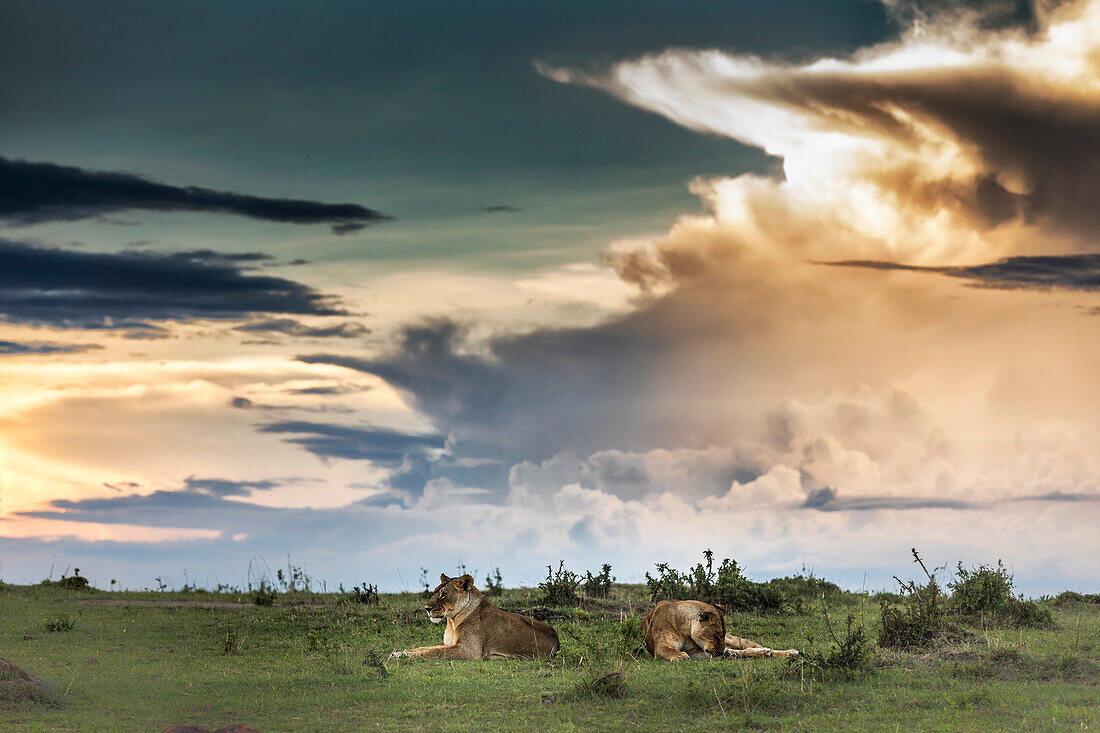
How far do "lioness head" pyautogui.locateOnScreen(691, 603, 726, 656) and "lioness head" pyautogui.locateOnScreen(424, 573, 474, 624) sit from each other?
407 centimetres

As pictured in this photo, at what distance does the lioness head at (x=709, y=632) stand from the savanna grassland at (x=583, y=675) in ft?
0.95

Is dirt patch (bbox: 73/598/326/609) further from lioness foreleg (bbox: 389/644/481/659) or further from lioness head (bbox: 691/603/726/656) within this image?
lioness head (bbox: 691/603/726/656)

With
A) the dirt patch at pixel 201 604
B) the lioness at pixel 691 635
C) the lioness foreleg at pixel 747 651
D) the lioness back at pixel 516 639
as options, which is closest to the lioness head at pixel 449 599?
Answer: the lioness back at pixel 516 639

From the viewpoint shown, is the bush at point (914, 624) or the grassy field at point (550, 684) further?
the bush at point (914, 624)

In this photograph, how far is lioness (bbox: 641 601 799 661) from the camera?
15.1 metres

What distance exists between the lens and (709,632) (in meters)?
15.1

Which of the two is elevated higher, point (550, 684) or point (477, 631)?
point (477, 631)

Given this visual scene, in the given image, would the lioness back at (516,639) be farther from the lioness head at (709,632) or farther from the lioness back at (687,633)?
the lioness head at (709,632)

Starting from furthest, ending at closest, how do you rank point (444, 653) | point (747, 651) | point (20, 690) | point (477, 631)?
point (477, 631), point (444, 653), point (747, 651), point (20, 690)

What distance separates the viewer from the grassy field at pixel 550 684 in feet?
38.4

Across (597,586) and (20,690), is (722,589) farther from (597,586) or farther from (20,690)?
(20,690)

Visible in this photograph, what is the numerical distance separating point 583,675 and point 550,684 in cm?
50

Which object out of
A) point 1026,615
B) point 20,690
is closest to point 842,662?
point 1026,615

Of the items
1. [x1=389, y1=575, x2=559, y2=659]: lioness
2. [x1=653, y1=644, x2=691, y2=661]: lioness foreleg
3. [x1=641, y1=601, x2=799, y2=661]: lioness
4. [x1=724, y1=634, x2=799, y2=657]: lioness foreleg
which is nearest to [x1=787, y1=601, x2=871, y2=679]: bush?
[x1=641, y1=601, x2=799, y2=661]: lioness
